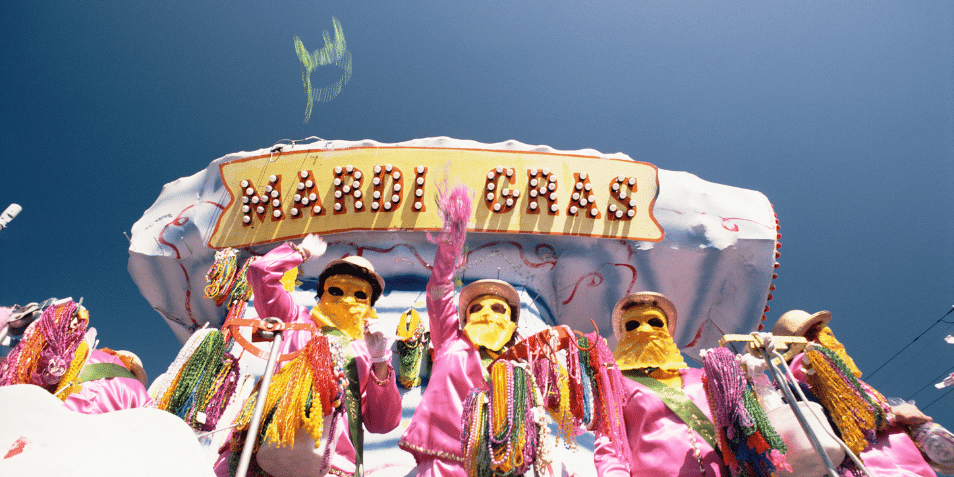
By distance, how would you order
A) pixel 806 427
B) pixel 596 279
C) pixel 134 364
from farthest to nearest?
pixel 596 279 → pixel 134 364 → pixel 806 427

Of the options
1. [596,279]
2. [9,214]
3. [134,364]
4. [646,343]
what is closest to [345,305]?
[134,364]

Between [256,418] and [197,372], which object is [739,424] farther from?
[197,372]

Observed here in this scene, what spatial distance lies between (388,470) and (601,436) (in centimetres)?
184

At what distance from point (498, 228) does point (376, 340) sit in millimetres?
3220

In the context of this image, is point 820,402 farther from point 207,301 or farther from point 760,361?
point 207,301

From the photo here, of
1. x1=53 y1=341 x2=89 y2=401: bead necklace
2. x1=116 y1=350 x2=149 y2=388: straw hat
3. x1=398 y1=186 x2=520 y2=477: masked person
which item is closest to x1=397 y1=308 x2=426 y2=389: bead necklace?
x1=398 y1=186 x2=520 y2=477: masked person

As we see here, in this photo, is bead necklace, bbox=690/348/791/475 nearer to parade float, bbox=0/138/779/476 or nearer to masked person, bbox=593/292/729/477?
masked person, bbox=593/292/729/477

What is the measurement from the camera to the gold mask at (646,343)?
148 inches

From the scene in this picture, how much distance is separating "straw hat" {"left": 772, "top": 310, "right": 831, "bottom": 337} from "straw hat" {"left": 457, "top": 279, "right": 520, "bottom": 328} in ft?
7.39

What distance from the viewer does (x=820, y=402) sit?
3451 millimetres

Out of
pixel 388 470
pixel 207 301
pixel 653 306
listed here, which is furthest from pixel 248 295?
pixel 653 306

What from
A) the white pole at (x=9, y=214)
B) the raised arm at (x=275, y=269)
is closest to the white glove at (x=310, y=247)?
the raised arm at (x=275, y=269)

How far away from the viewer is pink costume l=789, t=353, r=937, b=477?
3.23 metres

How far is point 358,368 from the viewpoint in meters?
3.68
